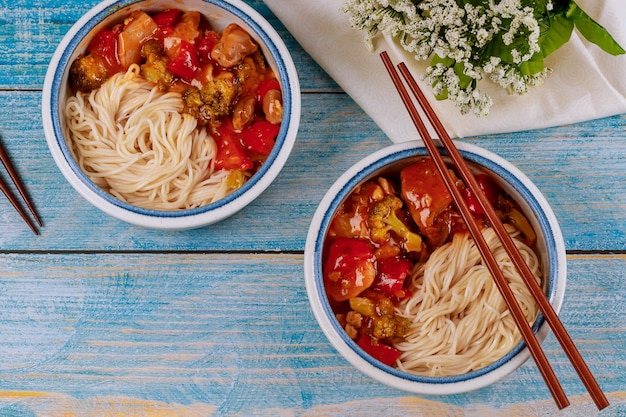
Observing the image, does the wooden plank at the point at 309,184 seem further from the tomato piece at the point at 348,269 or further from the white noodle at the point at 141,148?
the tomato piece at the point at 348,269

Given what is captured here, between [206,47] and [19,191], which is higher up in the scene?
[206,47]

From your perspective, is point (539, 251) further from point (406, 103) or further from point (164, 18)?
point (164, 18)

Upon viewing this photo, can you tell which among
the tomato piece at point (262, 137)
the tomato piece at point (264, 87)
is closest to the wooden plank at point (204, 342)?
the tomato piece at point (262, 137)

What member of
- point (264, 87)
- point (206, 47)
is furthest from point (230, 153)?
point (206, 47)

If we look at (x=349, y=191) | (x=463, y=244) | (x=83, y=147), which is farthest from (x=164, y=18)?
(x=463, y=244)

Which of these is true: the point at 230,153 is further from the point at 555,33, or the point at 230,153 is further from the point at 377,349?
the point at 555,33
